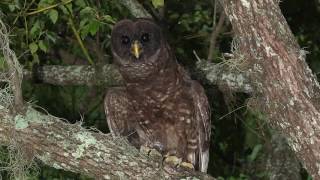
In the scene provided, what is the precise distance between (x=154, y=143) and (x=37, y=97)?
2232mm

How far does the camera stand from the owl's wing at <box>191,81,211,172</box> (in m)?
3.90

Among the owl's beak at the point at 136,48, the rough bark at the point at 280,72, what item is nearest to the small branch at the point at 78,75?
the owl's beak at the point at 136,48

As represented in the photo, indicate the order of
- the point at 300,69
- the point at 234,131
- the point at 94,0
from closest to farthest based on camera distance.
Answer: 1. the point at 300,69
2. the point at 94,0
3. the point at 234,131

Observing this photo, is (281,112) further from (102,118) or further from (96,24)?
(102,118)

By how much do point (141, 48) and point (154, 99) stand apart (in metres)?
0.33

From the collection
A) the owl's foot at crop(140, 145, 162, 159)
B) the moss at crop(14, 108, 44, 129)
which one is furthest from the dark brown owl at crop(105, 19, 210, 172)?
the moss at crop(14, 108, 44, 129)

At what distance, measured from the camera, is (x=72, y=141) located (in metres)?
3.00

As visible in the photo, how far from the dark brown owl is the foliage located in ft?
0.79

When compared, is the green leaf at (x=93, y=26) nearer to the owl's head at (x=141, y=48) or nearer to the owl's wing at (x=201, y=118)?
the owl's head at (x=141, y=48)

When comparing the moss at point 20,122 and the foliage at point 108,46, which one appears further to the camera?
the foliage at point 108,46

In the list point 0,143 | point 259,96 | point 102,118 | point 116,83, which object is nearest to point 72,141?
point 0,143

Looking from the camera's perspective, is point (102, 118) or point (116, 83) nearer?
point (116, 83)

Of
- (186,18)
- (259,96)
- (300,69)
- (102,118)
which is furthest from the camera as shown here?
(102,118)

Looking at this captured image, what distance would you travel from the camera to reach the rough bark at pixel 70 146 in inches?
118
